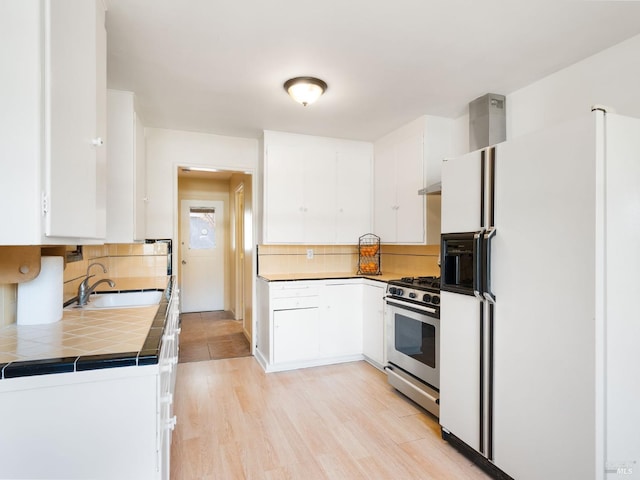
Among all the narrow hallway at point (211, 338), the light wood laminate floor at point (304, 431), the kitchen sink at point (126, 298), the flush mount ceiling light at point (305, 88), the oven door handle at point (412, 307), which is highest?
the flush mount ceiling light at point (305, 88)

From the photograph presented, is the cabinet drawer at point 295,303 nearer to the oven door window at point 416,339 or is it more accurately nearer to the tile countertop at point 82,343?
the oven door window at point 416,339

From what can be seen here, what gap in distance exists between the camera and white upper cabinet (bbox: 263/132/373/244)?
3.64 m

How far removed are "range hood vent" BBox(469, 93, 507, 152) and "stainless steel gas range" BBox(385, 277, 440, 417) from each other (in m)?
1.15

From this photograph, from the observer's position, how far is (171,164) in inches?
141

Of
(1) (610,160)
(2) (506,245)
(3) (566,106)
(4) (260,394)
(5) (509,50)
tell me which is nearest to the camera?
(1) (610,160)

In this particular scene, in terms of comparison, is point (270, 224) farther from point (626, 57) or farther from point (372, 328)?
point (626, 57)

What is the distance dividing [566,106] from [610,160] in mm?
1092

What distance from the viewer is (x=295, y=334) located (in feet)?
11.2

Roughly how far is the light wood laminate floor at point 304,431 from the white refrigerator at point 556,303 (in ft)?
1.29

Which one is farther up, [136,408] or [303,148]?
[303,148]

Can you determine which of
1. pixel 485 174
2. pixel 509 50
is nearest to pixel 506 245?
pixel 485 174

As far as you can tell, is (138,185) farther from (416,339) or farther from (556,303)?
(556,303)

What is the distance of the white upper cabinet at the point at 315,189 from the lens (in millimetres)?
3639

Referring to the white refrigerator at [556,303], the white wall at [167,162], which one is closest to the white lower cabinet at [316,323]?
the white wall at [167,162]
